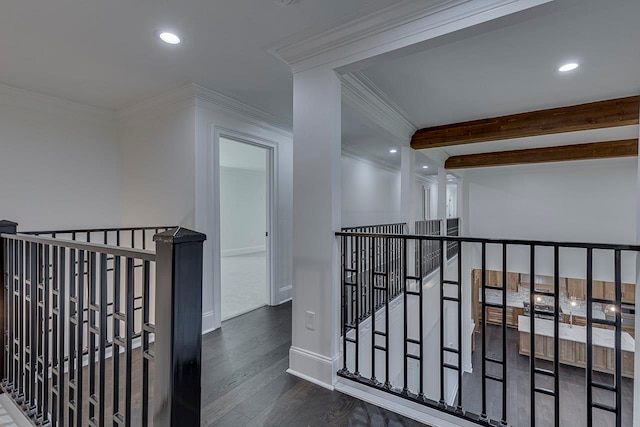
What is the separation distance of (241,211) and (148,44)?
6.69m

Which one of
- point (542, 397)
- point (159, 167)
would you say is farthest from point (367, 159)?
point (542, 397)

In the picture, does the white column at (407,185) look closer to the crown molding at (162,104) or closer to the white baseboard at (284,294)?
the white baseboard at (284,294)

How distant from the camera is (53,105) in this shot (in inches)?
129

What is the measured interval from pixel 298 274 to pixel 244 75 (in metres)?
1.86

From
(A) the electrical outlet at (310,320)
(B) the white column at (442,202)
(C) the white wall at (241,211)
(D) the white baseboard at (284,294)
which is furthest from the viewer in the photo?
(C) the white wall at (241,211)

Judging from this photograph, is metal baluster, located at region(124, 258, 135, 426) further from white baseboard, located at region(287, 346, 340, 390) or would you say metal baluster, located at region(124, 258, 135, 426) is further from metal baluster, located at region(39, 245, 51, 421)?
white baseboard, located at region(287, 346, 340, 390)

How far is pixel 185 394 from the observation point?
36.8 inches

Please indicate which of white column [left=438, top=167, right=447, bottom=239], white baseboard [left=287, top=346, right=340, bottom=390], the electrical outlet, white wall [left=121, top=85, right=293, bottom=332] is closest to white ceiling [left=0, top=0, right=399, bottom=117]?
white wall [left=121, top=85, right=293, bottom=332]

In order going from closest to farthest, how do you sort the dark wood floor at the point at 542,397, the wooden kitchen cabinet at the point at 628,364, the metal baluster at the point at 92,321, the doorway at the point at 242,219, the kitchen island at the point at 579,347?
the metal baluster at the point at 92,321 < the dark wood floor at the point at 542,397 < the doorway at the point at 242,219 < the wooden kitchen cabinet at the point at 628,364 < the kitchen island at the point at 579,347

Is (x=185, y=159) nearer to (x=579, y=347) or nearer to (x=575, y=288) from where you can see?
(x=579, y=347)

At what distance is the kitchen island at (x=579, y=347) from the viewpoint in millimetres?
6154

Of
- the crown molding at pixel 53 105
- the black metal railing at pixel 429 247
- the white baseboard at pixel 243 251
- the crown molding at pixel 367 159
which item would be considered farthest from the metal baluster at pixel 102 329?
the white baseboard at pixel 243 251

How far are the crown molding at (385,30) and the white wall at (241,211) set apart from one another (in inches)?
251

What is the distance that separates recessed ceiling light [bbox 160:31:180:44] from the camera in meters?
2.14
